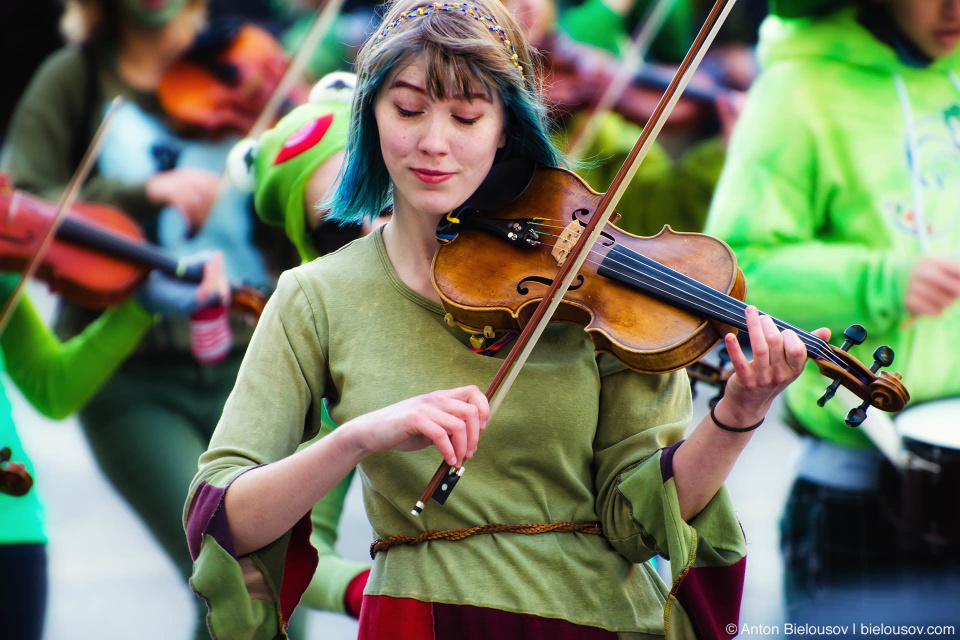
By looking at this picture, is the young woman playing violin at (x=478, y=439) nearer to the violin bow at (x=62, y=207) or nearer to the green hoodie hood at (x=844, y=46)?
the violin bow at (x=62, y=207)

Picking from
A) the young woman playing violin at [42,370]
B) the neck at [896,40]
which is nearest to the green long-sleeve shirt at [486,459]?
the young woman playing violin at [42,370]

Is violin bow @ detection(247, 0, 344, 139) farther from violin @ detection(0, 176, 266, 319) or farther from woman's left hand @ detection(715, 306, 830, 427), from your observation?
woman's left hand @ detection(715, 306, 830, 427)

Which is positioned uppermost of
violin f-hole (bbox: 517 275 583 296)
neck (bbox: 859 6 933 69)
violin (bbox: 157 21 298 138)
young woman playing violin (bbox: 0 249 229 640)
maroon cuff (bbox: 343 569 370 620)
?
neck (bbox: 859 6 933 69)

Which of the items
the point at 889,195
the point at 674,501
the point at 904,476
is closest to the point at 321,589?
the point at 674,501

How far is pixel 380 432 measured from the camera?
1080mm

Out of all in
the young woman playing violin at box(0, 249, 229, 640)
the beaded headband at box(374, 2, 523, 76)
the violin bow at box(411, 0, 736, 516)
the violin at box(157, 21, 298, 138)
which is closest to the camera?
the violin bow at box(411, 0, 736, 516)

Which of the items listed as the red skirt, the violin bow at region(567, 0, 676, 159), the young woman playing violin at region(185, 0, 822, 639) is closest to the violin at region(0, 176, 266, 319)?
the young woman playing violin at region(185, 0, 822, 639)

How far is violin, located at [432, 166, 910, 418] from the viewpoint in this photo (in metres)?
1.24

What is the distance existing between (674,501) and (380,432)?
383 millimetres

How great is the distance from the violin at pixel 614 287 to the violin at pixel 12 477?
1.03 meters

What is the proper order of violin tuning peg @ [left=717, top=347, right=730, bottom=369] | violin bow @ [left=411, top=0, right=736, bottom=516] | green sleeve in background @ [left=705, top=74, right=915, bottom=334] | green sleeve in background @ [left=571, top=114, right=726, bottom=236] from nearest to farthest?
violin bow @ [left=411, top=0, right=736, bottom=516], violin tuning peg @ [left=717, top=347, right=730, bottom=369], green sleeve in background @ [left=705, top=74, right=915, bottom=334], green sleeve in background @ [left=571, top=114, right=726, bottom=236]

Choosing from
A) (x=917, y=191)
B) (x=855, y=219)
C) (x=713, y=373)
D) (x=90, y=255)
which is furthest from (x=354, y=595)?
(x=917, y=191)

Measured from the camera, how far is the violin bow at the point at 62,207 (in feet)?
7.19

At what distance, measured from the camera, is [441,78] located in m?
1.20
